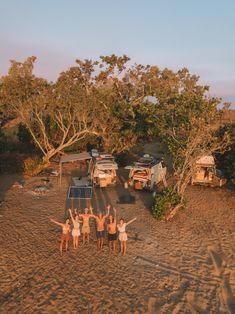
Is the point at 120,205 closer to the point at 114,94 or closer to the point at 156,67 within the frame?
A: the point at 114,94

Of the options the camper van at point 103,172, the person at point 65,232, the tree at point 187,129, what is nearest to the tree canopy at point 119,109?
the tree at point 187,129

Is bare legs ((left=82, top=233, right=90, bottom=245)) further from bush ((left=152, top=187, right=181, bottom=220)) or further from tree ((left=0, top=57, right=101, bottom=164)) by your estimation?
tree ((left=0, top=57, right=101, bottom=164))

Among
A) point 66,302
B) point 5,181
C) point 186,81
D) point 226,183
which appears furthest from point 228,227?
point 186,81

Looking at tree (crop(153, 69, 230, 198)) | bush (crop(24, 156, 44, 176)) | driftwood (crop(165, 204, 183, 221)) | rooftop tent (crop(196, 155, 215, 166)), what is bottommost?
driftwood (crop(165, 204, 183, 221))

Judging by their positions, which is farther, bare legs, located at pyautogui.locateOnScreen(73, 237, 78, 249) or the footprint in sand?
bare legs, located at pyautogui.locateOnScreen(73, 237, 78, 249)

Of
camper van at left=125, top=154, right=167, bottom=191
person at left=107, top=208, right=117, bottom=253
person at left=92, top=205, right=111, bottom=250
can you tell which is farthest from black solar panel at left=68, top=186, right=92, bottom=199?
person at left=107, top=208, right=117, bottom=253

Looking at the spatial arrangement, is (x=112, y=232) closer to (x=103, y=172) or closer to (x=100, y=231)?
(x=100, y=231)

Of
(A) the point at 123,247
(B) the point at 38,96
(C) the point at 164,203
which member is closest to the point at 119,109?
(B) the point at 38,96
